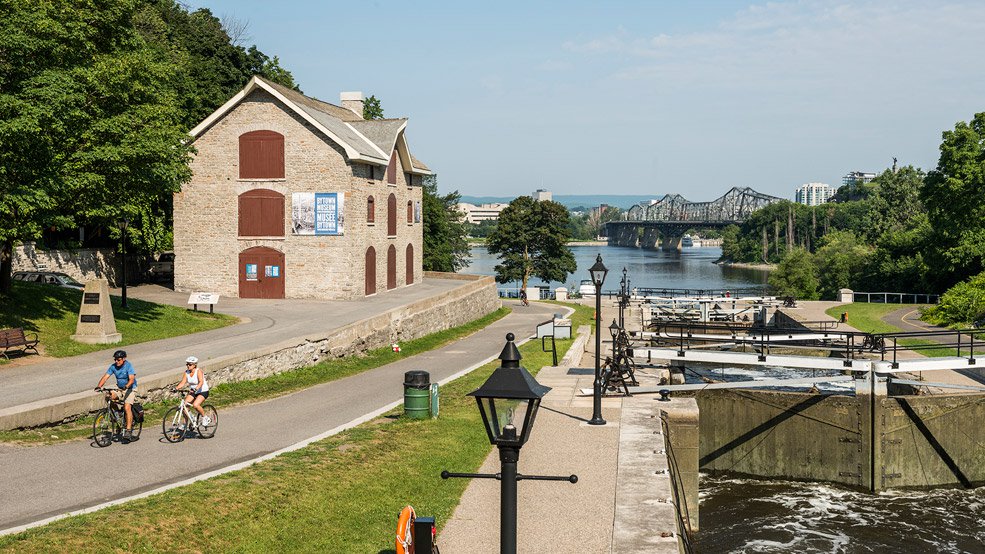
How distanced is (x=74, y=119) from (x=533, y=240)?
66.0 metres

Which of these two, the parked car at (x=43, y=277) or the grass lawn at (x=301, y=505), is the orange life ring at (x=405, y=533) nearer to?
the grass lawn at (x=301, y=505)

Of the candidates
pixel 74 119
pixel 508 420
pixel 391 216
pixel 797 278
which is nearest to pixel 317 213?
pixel 391 216

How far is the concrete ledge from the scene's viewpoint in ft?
62.8

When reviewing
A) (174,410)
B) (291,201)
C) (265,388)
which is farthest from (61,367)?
(291,201)

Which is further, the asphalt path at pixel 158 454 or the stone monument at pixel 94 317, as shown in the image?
the stone monument at pixel 94 317

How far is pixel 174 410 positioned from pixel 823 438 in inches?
708

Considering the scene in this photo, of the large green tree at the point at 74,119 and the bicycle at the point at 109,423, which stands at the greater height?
the large green tree at the point at 74,119

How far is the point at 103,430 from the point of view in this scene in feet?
59.4

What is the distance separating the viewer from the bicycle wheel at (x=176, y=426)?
61.1 feet

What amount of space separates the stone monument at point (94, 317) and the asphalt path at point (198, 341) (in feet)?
1.89

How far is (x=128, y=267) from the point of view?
4903 cm

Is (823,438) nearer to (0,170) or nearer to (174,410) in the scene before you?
(174,410)

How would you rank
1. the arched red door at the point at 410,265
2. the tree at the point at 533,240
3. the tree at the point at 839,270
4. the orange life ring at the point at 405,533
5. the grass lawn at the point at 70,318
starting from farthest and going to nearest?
the tree at the point at 533,240 < the tree at the point at 839,270 < the arched red door at the point at 410,265 < the grass lawn at the point at 70,318 < the orange life ring at the point at 405,533

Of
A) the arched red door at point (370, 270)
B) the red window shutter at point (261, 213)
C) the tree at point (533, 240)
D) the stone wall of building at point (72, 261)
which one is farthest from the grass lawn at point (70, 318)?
the tree at point (533, 240)
